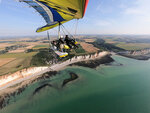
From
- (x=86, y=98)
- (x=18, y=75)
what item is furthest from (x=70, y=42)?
(x=18, y=75)

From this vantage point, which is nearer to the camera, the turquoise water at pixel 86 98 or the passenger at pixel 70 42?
the passenger at pixel 70 42

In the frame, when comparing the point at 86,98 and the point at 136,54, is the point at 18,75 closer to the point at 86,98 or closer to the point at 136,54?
the point at 86,98

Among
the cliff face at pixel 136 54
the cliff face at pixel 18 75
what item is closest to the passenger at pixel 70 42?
the cliff face at pixel 18 75

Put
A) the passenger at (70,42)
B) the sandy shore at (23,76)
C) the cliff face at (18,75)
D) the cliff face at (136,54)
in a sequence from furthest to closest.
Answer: the cliff face at (136,54)
the cliff face at (18,75)
the sandy shore at (23,76)
the passenger at (70,42)

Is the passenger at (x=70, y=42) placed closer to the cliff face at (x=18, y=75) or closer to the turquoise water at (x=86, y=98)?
the turquoise water at (x=86, y=98)

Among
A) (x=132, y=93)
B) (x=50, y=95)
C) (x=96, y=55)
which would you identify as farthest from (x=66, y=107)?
(x=96, y=55)

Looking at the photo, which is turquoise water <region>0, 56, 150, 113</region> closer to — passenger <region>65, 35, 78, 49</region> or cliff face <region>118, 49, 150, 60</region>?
passenger <region>65, 35, 78, 49</region>

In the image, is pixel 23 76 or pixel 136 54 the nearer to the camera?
pixel 23 76

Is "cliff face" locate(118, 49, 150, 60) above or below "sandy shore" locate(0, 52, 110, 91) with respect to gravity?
above

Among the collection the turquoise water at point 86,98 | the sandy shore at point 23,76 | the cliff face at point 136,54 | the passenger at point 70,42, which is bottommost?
the turquoise water at point 86,98

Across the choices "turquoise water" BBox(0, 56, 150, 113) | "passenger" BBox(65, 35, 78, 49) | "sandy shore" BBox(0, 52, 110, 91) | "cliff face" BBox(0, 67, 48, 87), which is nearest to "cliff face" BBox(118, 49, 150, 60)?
"turquoise water" BBox(0, 56, 150, 113)

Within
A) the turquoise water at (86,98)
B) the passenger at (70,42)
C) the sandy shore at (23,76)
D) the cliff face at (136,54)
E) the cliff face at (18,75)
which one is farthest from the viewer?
the cliff face at (136,54)

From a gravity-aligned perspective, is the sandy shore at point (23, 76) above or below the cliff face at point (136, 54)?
below

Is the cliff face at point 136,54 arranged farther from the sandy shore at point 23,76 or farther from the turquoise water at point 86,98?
the sandy shore at point 23,76
